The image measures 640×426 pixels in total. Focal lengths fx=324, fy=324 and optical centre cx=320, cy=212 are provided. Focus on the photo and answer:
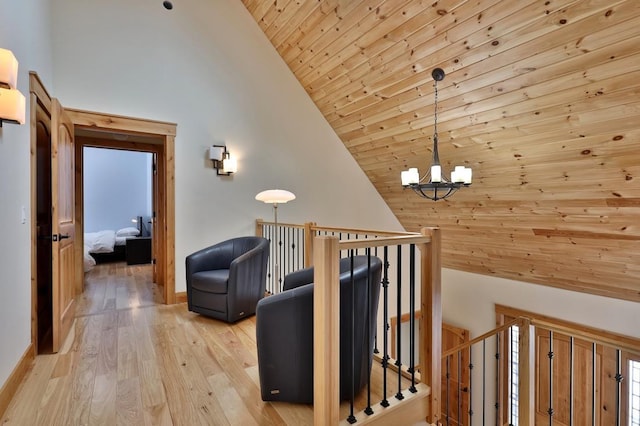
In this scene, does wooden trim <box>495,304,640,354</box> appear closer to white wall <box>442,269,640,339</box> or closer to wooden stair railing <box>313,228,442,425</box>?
white wall <box>442,269,640,339</box>

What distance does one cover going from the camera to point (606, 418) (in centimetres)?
405

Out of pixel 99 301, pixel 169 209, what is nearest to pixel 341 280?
pixel 169 209

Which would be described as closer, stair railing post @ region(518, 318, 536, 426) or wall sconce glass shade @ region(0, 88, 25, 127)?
wall sconce glass shade @ region(0, 88, 25, 127)

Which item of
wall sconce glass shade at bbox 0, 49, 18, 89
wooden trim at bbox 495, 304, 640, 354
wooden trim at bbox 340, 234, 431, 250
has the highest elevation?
wall sconce glass shade at bbox 0, 49, 18, 89

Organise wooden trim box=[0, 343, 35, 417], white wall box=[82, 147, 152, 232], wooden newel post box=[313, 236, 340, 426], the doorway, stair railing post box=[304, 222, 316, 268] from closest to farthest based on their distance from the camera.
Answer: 1. wooden newel post box=[313, 236, 340, 426]
2. wooden trim box=[0, 343, 35, 417]
3. the doorway
4. stair railing post box=[304, 222, 316, 268]
5. white wall box=[82, 147, 152, 232]

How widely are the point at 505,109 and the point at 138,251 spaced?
6395mm

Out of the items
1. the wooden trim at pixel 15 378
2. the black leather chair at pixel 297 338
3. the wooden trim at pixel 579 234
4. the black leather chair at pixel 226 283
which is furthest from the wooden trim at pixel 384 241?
the wooden trim at pixel 579 234

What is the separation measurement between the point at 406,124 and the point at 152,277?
436 cm

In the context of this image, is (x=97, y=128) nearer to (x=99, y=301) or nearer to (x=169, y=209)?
(x=169, y=209)

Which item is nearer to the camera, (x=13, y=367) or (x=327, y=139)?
(x=13, y=367)

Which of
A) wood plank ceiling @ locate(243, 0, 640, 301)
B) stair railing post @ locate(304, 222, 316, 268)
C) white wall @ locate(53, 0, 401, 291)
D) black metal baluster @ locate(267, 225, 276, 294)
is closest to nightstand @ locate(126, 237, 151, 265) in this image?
white wall @ locate(53, 0, 401, 291)

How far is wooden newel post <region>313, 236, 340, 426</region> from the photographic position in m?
1.57

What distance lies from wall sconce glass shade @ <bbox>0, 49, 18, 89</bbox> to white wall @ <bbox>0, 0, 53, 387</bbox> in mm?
268

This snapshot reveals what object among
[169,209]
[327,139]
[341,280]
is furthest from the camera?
[327,139]
